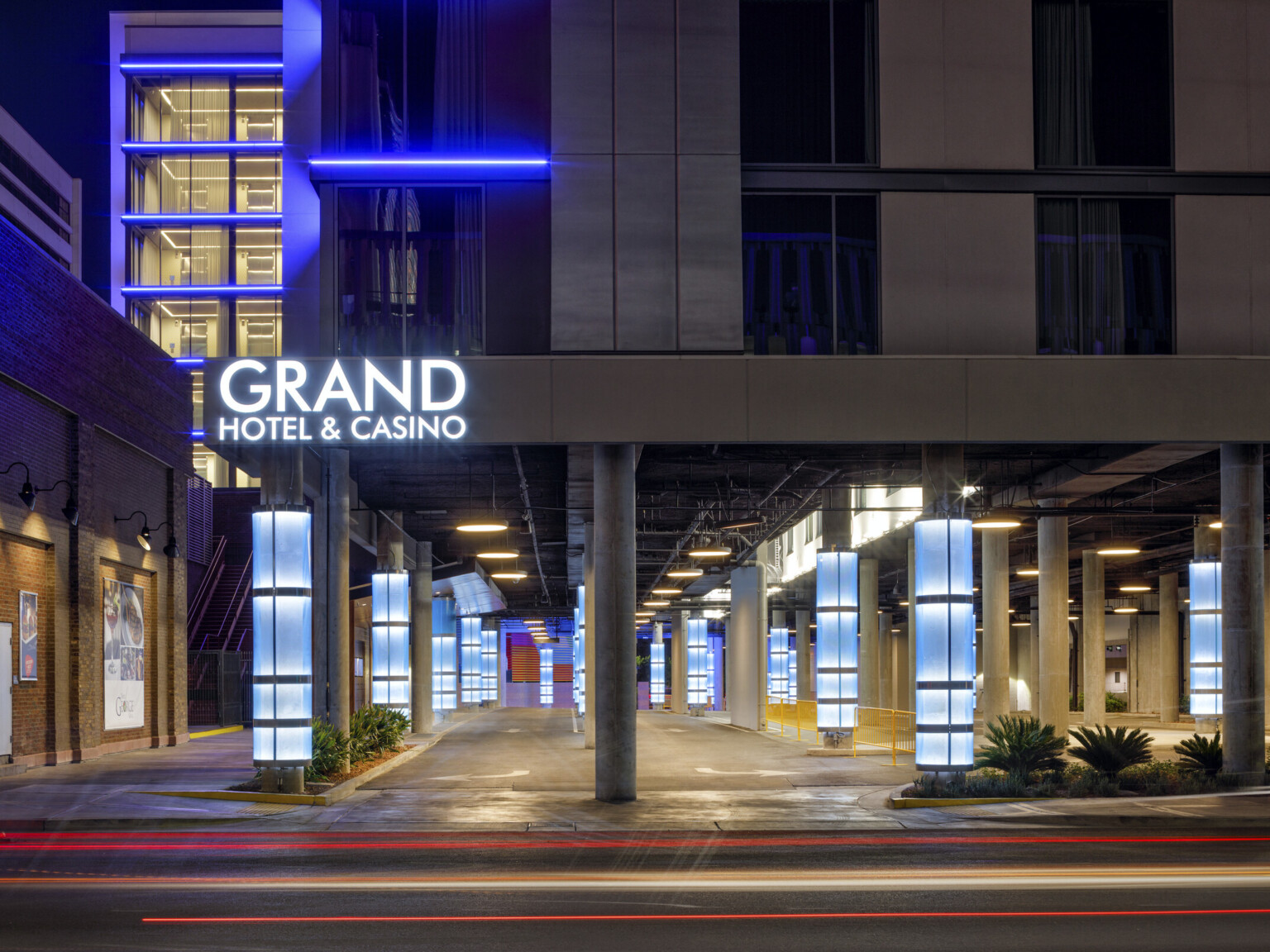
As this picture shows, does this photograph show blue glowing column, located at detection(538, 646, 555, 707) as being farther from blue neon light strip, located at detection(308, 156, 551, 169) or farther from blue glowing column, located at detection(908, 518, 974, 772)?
blue glowing column, located at detection(908, 518, 974, 772)

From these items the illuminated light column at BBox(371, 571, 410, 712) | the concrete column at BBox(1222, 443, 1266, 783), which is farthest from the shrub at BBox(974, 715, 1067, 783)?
the illuminated light column at BBox(371, 571, 410, 712)

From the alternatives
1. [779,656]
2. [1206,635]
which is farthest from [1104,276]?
[779,656]

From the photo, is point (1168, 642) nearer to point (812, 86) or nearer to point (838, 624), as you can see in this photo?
point (838, 624)

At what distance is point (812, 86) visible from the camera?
24125mm

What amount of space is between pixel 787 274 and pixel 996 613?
23.3m

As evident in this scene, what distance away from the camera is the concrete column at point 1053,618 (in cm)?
4191

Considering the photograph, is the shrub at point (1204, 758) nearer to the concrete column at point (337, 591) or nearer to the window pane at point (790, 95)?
the window pane at point (790, 95)

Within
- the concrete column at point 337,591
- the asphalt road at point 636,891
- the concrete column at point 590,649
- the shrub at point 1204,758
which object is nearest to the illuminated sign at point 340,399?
the asphalt road at point 636,891

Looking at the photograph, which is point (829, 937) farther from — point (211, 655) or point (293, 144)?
point (211, 655)

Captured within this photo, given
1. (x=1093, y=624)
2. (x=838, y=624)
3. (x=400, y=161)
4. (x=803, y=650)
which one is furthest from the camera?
(x=803, y=650)

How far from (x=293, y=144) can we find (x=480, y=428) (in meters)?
6.84

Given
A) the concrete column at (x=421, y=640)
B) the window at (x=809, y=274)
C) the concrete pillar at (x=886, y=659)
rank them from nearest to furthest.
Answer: the window at (x=809, y=274), the concrete column at (x=421, y=640), the concrete pillar at (x=886, y=659)

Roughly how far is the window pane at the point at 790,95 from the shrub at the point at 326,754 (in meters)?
13.3

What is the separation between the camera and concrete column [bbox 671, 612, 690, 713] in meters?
73.7
